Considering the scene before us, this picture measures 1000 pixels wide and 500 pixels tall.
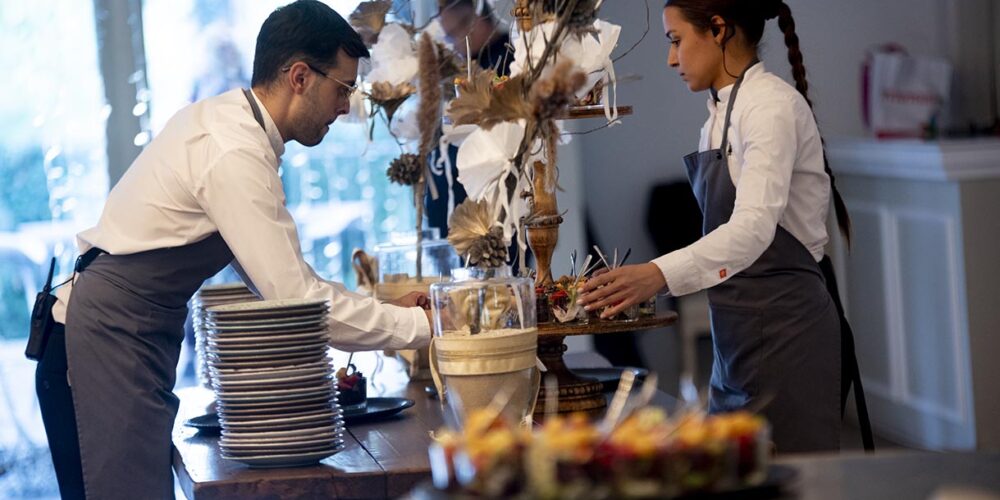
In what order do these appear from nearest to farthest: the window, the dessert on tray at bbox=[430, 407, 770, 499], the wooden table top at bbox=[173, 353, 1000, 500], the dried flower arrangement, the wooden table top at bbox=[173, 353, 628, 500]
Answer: the dessert on tray at bbox=[430, 407, 770, 499] → the wooden table top at bbox=[173, 353, 1000, 500] → the wooden table top at bbox=[173, 353, 628, 500] → the dried flower arrangement → the window

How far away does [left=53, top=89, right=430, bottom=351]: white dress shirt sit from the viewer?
203 centimetres

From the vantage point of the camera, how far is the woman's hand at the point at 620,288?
2016 millimetres

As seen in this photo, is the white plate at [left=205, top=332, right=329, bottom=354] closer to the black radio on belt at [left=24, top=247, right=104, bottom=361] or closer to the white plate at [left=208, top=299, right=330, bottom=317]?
the white plate at [left=208, top=299, right=330, bottom=317]

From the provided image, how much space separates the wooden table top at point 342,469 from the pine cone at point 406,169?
63 cm

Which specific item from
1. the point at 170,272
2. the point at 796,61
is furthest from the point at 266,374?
the point at 796,61

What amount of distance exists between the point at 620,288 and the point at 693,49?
511mm

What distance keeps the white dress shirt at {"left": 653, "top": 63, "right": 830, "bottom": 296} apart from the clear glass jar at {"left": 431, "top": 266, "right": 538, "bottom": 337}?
31cm

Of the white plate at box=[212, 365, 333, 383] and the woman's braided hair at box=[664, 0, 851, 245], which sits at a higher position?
the woman's braided hair at box=[664, 0, 851, 245]

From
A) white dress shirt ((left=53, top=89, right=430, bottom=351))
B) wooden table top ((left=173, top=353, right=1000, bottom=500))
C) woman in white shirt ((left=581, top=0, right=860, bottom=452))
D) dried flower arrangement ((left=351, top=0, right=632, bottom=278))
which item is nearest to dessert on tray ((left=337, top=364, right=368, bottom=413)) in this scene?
wooden table top ((left=173, top=353, right=1000, bottom=500))

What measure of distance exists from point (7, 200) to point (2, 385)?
66cm

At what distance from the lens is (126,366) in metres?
2.11

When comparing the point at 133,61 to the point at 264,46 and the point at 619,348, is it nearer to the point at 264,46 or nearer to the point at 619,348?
the point at 619,348

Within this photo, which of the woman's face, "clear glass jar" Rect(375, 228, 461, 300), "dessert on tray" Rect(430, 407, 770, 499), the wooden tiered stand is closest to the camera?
"dessert on tray" Rect(430, 407, 770, 499)

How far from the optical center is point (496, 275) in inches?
77.5
